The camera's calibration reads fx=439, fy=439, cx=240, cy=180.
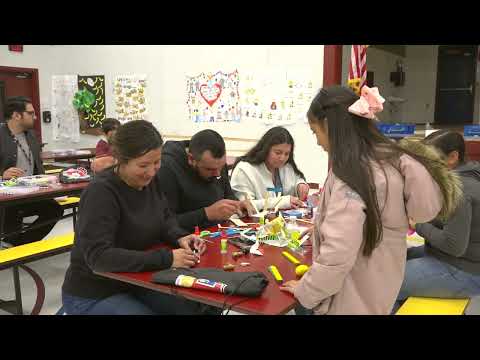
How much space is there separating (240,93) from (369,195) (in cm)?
468

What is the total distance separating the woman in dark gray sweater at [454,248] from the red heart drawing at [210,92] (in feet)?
12.9

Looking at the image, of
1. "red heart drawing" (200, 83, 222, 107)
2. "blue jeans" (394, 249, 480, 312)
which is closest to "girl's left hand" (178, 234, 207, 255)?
"blue jeans" (394, 249, 480, 312)

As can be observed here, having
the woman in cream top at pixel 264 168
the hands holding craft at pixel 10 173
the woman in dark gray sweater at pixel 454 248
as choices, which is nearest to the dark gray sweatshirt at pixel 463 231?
the woman in dark gray sweater at pixel 454 248

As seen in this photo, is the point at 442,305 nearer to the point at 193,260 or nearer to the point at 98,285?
the point at 193,260

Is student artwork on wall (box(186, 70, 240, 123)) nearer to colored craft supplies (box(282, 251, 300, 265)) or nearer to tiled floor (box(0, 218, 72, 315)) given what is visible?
tiled floor (box(0, 218, 72, 315))

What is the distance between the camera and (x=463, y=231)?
2.20 meters

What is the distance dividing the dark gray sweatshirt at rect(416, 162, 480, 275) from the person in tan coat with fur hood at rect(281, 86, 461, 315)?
2.41ft

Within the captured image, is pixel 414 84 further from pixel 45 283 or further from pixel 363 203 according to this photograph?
pixel 363 203

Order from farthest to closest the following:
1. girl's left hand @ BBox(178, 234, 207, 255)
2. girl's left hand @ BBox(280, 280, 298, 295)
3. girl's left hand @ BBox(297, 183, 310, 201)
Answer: girl's left hand @ BBox(297, 183, 310, 201), girl's left hand @ BBox(178, 234, 207, 255), girl's left hand @ BBox(280, 280, 298, 295)

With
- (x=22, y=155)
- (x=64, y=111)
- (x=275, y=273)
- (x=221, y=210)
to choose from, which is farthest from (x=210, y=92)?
(x=275, y=273)

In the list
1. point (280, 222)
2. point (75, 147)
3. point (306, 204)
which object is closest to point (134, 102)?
point (75, 147)

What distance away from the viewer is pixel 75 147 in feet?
26.2

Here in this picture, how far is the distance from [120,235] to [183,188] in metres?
0.72

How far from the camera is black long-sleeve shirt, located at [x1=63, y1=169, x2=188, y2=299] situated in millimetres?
1757
